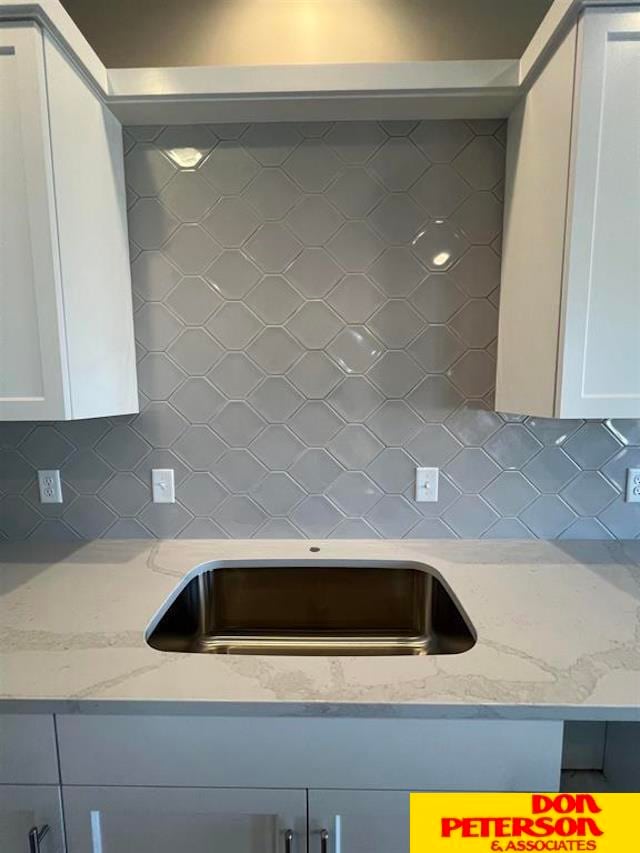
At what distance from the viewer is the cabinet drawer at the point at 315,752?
2.31 ft

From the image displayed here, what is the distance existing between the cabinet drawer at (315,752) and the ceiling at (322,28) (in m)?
1.67

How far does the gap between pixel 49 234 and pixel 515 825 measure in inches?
57.4

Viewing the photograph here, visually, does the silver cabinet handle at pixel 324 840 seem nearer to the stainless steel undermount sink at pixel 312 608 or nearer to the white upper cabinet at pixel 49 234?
the stainless steel undermount sink at pixel 312 608

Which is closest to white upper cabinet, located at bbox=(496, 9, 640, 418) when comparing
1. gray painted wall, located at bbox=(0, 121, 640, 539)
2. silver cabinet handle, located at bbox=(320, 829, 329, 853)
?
gray painted wall, located at bbox=(0, 121, 640, 539)

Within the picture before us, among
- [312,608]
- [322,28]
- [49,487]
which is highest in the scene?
[322,28]

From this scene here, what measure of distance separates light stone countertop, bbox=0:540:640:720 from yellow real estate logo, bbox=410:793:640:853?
19 centimetres

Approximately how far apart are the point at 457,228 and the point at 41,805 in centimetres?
162

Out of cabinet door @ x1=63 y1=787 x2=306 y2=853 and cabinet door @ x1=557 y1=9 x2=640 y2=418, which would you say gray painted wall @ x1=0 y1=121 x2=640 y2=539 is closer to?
cabinet door @ x1=557 y1=9 x2=640 y2=418

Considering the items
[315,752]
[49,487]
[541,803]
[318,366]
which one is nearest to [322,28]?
[318,366]

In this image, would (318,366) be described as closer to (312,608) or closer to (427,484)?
(427,484)

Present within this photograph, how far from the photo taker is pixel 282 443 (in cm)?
131

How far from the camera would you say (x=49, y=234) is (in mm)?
904

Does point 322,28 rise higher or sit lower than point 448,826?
higher

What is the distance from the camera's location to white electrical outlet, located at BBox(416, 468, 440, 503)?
4.25ft
